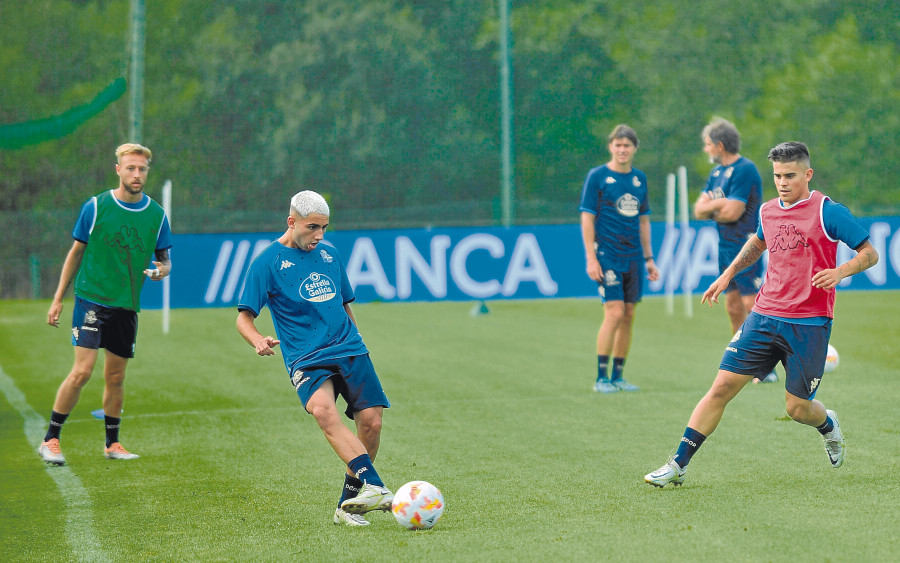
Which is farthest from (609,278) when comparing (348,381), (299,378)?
(299,378)

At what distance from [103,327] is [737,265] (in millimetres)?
4011

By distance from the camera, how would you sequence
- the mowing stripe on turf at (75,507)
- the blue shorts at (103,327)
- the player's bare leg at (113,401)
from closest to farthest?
the mowing stripe on turf at (75,507) < the blue shorts at (103,327) < the player's bare leg at (113,401)

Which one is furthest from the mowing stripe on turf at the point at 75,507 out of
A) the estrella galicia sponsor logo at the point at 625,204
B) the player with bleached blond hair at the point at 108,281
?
the estrella galicia sponsor logo at the point at 625,204

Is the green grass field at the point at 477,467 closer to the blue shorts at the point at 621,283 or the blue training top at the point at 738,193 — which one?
the blue shorts at the point at 621,283

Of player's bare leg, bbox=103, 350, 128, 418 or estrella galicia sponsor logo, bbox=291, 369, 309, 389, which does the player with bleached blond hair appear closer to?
player's bare leg, bbox=103, 350, 128, 418

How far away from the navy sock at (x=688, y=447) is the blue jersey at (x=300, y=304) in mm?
1770

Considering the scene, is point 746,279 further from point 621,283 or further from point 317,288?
point 317,288

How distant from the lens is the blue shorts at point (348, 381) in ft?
18.4

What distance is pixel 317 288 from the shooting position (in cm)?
569

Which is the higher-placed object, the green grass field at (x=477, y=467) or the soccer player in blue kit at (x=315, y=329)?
the soccer player in blue kit at (x=315, y=329)

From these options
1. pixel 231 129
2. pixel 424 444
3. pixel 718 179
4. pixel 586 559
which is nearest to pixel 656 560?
pixel 586 559

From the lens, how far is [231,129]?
21.2 meters

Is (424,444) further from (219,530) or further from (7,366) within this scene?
(7,366)

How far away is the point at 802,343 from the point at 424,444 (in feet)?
9.00
